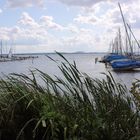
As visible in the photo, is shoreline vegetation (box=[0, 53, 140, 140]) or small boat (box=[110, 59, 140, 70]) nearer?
shoreline vegetation (box=[0, 53, 140, 140])

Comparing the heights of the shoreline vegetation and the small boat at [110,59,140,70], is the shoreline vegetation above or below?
above

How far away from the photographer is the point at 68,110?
5559 mm

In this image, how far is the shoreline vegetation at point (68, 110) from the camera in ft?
17.5

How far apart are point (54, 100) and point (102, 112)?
689mm

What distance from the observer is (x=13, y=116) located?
18.8 ft

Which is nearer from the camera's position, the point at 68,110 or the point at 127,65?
the point at 68,110

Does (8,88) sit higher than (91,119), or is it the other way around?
(8,88)

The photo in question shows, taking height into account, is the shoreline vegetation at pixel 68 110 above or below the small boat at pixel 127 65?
above

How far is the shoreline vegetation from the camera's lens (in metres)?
5.34

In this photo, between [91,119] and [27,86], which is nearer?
[91,119]

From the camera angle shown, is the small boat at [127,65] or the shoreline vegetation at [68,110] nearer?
the shoreline vegetation at [68,110]

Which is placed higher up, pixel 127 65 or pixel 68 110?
pixel 68 110

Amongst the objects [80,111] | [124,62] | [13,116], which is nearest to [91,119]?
[80,111]

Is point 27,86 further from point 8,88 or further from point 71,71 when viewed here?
point 71,71
